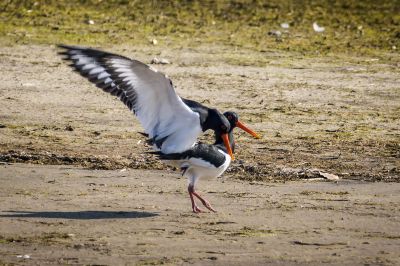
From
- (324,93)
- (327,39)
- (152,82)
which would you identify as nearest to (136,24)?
(327,39)

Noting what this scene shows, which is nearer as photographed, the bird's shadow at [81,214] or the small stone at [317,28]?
the bird's shadow at [81,214]

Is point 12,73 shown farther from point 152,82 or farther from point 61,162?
point 152,82

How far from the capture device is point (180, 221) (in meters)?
9.87

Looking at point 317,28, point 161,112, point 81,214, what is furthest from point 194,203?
point 317,28

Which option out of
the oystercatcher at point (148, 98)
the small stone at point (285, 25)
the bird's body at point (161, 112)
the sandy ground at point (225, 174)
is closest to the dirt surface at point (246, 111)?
the sandy ground at point (225, 174)

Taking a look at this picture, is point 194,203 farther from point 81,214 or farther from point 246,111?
point 246,111

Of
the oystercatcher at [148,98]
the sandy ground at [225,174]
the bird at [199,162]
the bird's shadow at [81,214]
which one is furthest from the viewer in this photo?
the bird at [199,162]

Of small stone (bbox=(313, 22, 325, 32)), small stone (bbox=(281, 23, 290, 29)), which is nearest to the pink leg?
small stone (bbox=(281, 23, 290, 29))

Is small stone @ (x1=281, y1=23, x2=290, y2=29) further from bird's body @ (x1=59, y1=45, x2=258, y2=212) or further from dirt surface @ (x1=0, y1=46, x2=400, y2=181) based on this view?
bird's body @ (x1=59, y1=45, x2=258, y2=212)

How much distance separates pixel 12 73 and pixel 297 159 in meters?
5.60

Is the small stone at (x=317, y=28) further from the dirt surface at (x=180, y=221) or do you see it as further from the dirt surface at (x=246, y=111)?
the dirt surface at (x=180, y=221)

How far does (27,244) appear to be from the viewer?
8.98 meters

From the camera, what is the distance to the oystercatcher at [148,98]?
9977 mm

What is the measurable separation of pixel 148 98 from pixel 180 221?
1.13 meters
